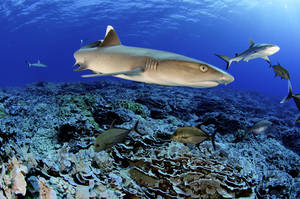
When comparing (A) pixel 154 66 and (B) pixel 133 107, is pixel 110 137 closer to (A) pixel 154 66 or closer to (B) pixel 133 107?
(A) pixel 154 66

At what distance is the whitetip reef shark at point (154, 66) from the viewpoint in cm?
163

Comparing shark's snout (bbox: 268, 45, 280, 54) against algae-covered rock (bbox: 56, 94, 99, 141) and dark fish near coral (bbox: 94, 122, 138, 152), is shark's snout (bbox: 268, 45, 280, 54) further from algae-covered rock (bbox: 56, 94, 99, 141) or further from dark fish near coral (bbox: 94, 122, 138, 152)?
algae-covered rock (bbox: 56, 94, 99, 141)

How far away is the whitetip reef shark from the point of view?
1.63 meters

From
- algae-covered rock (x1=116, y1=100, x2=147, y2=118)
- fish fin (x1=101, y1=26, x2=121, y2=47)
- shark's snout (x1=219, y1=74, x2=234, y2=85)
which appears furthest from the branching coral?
algae-covered rock (x1=116, y1=100, x2=147, y2=118)

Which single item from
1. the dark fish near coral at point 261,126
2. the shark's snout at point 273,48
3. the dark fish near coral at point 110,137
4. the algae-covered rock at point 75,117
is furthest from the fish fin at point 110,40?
the dark fish near coral at point 261,126

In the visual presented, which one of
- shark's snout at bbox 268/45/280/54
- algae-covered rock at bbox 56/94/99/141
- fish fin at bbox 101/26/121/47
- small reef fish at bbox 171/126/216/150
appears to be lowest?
algae-covered rock at bbox 56/94/99/141

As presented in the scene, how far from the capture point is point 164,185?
2.79 metres

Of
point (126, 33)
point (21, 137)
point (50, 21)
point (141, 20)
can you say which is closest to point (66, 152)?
point (21, 137)

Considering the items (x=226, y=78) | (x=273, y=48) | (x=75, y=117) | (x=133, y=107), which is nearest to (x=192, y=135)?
(x=226, y=78)

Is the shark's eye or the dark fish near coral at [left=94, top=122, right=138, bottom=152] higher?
the shark's eye

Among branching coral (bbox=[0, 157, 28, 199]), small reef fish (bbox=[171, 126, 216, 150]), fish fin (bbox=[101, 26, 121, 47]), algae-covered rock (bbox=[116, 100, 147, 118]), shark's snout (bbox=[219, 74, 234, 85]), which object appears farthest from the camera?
algae-covered rock (bbox=[116, 100, 147, 118])

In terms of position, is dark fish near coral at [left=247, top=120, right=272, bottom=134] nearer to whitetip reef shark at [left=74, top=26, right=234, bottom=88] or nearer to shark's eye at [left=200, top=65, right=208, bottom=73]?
whitetip reef shark at [left=74, top=26, right=234, bottom=88]

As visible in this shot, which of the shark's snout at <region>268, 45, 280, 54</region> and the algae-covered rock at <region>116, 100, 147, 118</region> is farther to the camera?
the algae-covered rock at <region>116, 100, 147, 118</region>

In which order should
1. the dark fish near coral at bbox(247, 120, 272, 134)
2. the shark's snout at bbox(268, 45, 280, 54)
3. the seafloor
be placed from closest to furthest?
the seafloor, the shark's snout at bbox(268, 45, 280, 54), the dark fish near coral at bbox(247, 120, 272, 134)
